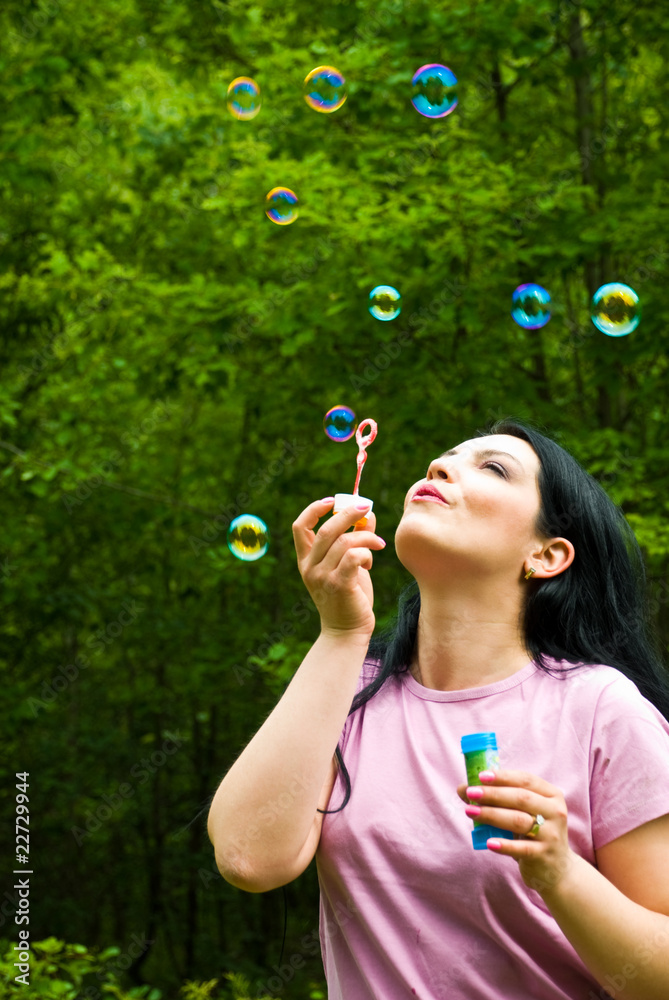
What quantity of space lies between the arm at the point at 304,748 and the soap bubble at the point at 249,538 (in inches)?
50.2

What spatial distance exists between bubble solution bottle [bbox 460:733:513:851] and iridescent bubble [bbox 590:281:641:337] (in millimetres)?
2375

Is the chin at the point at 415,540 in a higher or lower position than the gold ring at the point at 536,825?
higher

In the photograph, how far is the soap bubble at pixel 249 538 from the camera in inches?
107

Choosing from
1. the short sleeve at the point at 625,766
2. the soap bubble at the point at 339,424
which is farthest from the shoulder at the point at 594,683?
the soap bubble at the point at 339,424

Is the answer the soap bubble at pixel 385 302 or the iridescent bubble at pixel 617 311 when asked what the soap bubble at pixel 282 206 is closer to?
the soap bubble at pixel 385 302

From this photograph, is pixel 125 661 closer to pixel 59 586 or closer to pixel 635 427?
pixel 59 586

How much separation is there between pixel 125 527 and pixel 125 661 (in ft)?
12.0

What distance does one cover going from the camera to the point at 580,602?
1670mm

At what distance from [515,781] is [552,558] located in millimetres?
609

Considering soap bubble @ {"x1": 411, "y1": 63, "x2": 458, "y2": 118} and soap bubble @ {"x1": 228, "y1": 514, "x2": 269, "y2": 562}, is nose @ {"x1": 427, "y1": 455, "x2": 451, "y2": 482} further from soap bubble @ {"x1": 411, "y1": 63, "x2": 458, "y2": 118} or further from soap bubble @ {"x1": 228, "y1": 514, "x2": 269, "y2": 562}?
soap bubble @ {"x1": 411, "y1": 63, "x2": 458, "y2": 118}

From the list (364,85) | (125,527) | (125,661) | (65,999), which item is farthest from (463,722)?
(125,661)

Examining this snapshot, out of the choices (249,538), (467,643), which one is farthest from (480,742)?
(249,538)

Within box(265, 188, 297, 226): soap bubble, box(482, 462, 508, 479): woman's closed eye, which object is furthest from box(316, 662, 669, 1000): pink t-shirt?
box(265, 188, 297, 226): soap bubble

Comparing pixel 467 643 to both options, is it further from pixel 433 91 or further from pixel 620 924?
pixel 433 91
